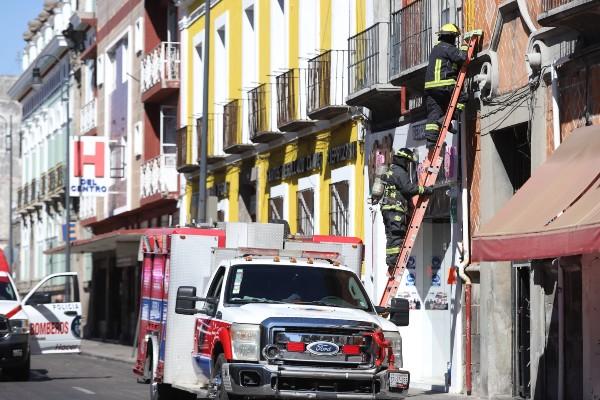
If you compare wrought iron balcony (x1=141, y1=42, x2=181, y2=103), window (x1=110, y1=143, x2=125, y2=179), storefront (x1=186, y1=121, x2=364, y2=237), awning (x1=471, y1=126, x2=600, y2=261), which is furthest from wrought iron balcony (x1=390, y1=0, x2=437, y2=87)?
window (x1=110, y1=143, x2=125, y2=179)

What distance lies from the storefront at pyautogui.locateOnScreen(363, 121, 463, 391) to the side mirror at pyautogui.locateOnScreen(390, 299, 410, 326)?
594 cm

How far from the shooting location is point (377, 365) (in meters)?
15.7

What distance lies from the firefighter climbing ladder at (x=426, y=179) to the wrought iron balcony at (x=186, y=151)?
50.8 feet

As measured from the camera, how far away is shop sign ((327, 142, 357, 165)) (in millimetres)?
27578

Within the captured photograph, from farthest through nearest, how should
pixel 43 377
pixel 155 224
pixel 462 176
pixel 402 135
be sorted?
pixel 155 224, pixel 43 377, pixel 402 135, pixel 462 176

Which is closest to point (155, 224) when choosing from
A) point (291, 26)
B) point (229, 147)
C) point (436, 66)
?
point (229, 147)

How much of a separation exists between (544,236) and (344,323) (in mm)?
2363

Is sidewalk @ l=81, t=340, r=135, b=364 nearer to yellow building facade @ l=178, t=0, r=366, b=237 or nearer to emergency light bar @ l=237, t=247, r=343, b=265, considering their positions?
yellow building facade @ l=178, t=0, r=366, b=237

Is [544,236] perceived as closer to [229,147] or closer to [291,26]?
[291,26]

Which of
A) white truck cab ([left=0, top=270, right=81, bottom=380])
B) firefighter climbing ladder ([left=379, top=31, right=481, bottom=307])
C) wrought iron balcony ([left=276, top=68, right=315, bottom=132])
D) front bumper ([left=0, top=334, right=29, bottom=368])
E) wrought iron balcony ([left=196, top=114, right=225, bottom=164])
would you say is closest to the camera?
firefighter climbing ladder ([left=379, top=31, right=481, bottom=307])

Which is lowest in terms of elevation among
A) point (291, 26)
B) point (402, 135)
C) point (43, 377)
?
point (43, 377)

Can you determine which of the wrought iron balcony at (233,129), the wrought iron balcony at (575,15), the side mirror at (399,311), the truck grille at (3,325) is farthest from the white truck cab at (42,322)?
the wrought iron balcony at (575,15)

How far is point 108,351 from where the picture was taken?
42.8m

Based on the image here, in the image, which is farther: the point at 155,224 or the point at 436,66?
the point at 155,224
